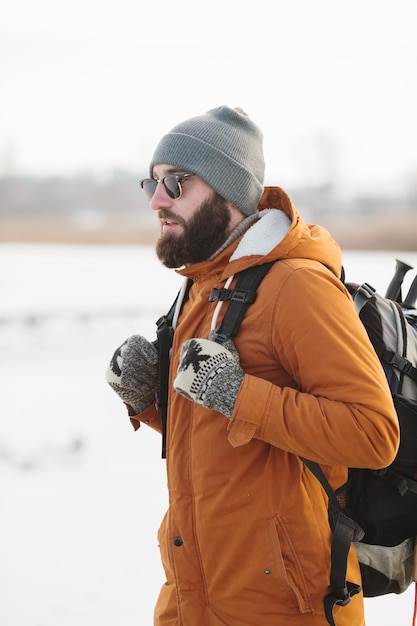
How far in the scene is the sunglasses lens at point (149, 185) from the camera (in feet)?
5.23

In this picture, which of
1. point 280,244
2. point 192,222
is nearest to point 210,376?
point 280,244

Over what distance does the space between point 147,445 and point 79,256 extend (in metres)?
10.5

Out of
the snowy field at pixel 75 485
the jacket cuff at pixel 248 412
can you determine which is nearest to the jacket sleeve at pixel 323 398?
the jacket cuff at pixel 248 412

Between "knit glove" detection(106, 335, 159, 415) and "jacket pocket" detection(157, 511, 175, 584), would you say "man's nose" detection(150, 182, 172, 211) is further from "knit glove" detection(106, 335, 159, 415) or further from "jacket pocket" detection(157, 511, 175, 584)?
"jacket pocket" detection(157, 511, 175, 584)

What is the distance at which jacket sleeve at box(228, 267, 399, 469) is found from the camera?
3.94 ft

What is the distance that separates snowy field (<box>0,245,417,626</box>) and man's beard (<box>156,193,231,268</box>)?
75cm

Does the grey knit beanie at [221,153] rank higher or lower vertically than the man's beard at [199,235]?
higher

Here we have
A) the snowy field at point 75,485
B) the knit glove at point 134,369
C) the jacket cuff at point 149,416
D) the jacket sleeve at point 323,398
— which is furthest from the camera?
the snowy field at point 75,485

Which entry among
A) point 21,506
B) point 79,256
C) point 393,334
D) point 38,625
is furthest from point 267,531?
Result: point 79,256

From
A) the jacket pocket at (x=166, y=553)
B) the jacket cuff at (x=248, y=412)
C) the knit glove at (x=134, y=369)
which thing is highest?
the jacket cuff at (x=248, y=412)

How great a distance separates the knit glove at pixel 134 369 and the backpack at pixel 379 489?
0.94 feet

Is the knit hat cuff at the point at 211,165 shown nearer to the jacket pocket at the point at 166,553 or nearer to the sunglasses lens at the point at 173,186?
the sunglasses lens at the point at 173,186

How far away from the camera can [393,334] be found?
1.47 metres

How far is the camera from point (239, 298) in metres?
1.34
